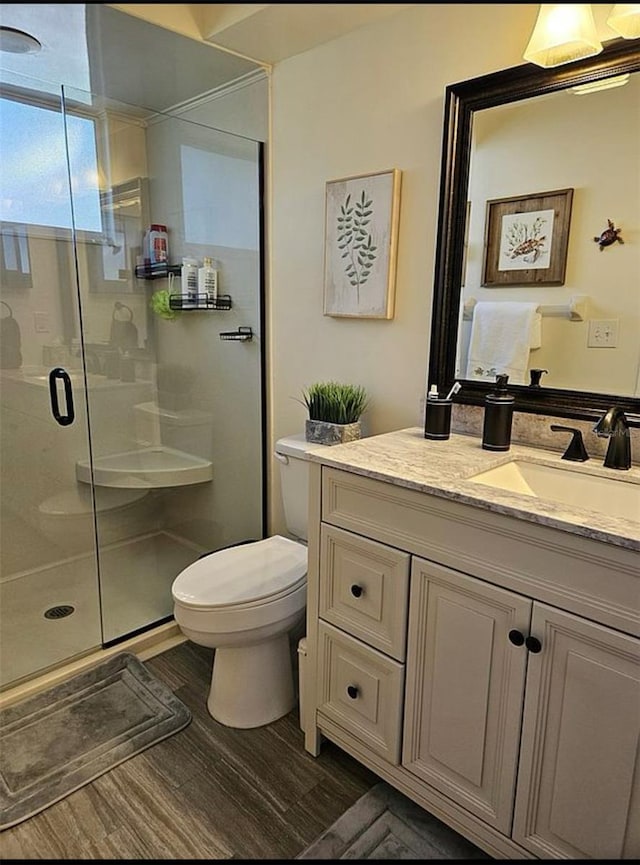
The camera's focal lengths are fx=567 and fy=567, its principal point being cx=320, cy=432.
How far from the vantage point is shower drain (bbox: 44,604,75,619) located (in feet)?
7.63

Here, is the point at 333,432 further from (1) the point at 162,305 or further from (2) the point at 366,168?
(1) the point at 162,305

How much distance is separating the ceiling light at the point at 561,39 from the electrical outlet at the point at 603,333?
0.63m

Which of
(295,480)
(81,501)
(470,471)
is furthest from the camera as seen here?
(81,501)

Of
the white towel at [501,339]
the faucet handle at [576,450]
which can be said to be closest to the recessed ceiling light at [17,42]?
the white towel at [501,339]

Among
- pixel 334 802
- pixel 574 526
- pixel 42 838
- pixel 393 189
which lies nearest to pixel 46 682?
pixel 42 838

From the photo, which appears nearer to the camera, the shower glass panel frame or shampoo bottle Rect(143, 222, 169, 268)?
the shower glass panel frame

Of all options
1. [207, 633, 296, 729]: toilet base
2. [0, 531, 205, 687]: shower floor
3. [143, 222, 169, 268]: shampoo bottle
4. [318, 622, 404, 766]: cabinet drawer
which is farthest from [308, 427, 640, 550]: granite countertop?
[143, 222, 169, 268]: shampoo bottle

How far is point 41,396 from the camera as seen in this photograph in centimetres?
244

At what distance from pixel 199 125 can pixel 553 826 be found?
2.65m

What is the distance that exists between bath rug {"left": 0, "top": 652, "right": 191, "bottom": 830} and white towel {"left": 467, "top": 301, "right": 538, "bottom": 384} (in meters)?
1.44

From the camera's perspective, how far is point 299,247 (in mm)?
2205

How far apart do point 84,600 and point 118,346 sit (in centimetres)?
115

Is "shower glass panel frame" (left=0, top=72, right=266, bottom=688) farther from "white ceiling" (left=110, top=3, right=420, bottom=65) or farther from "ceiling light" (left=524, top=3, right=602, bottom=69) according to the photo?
"ceiling light" (left=524, top=3, right=602, bottom=69)

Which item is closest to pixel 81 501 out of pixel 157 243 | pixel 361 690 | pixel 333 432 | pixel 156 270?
pixel 156 270
